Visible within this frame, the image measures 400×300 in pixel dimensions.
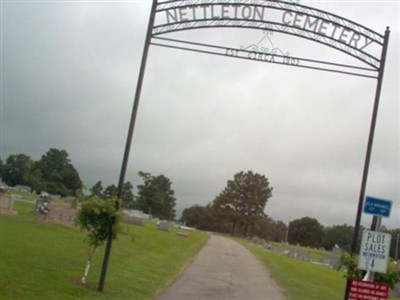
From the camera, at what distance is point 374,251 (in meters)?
10.5

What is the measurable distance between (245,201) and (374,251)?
400ft

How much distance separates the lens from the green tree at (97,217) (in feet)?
41.6

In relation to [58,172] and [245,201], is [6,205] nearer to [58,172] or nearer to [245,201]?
[58,172]

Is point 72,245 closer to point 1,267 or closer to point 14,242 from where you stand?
point 14,242

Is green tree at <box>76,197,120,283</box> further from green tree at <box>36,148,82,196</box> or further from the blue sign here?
green tree at <box>36,148,82,196</box>

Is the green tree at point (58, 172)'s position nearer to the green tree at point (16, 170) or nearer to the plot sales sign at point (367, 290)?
the green tree at point (16, 170)

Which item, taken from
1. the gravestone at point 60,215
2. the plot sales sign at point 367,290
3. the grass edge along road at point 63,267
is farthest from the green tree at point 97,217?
the gravestone at point 60,215

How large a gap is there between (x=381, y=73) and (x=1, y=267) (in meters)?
9.21

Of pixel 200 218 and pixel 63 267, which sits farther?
pixel 200 218

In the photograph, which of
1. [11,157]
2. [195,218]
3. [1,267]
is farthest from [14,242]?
[195,218]

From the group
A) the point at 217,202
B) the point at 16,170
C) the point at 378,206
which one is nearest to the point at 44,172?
the point at 16,170

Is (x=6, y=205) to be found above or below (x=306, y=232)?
below

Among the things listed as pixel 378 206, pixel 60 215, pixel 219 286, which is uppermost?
pixel 378 206

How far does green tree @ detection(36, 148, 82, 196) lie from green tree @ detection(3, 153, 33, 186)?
412 centimetres
